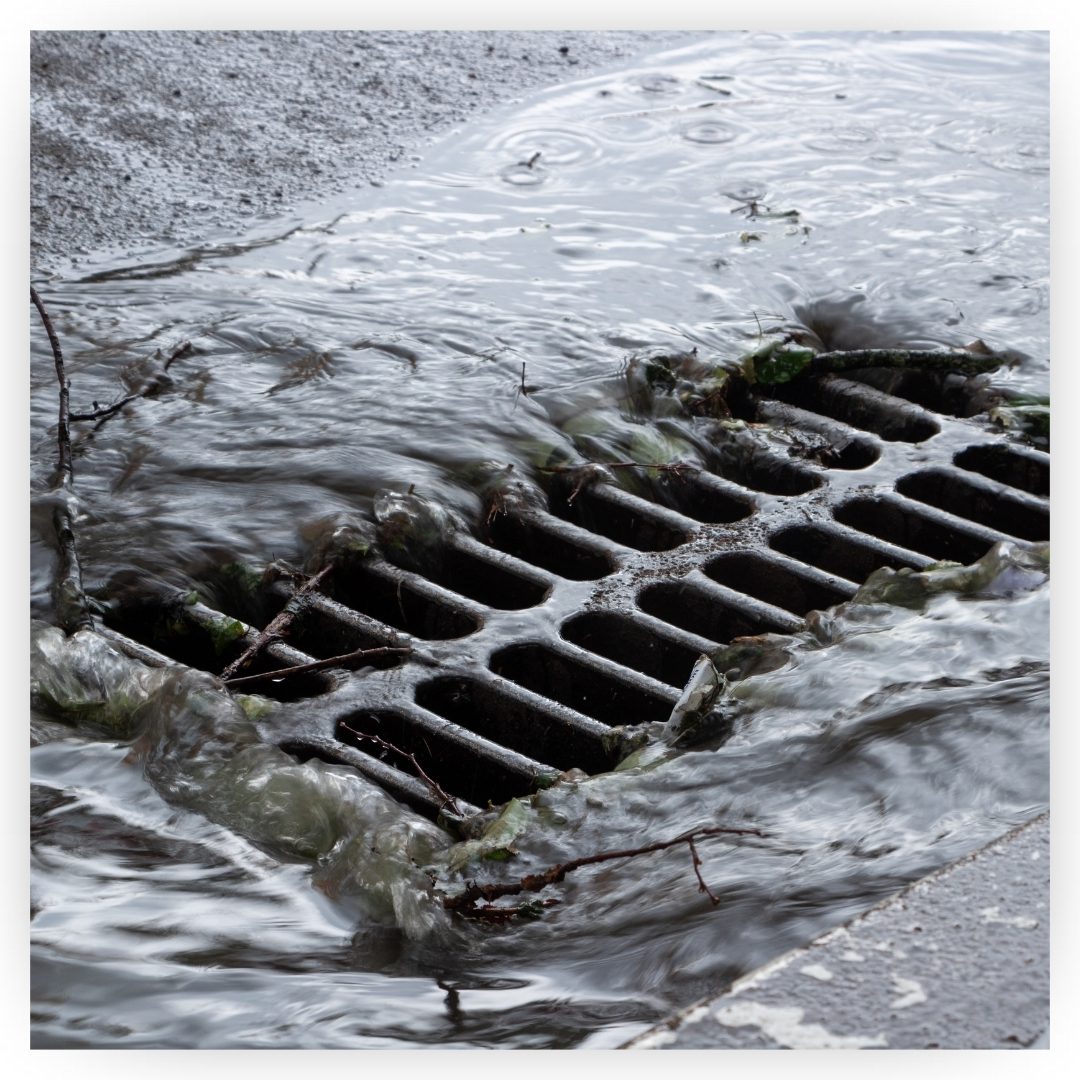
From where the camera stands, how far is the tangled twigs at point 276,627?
7.57 feet

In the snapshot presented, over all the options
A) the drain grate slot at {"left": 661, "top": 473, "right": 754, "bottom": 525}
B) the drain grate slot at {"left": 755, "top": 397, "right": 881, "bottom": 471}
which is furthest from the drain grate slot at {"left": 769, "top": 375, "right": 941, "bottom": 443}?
the drain grate slot at {"left": 661, "top": 473, "right": 754, "bottom": 525}

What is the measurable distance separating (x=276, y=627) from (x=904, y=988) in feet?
4.01

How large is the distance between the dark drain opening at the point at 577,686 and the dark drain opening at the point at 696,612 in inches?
8.3

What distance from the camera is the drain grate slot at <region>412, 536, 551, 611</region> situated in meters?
2.58

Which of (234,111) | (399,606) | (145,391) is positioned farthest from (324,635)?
(234,111)

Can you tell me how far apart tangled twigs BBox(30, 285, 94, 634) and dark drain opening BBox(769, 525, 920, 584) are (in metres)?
1.17

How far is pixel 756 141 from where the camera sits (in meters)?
4.29

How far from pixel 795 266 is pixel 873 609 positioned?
5.02 ft

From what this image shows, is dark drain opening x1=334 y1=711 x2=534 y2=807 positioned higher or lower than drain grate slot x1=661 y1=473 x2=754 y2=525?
lower

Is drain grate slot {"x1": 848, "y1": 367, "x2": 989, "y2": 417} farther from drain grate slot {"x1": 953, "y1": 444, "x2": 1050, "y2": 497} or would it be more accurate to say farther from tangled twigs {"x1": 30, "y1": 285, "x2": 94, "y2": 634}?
tangled twigs {"x1": 30, "y1": 285, "x2": 94, "y2": 634}

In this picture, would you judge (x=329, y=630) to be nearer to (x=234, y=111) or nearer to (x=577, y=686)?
(x=577, y=686)

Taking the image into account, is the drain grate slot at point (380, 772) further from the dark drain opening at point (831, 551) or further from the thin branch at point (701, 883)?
the dark drain opening at point (831, 551)

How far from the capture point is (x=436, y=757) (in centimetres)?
219

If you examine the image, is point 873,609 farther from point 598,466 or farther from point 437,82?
point 437,82
